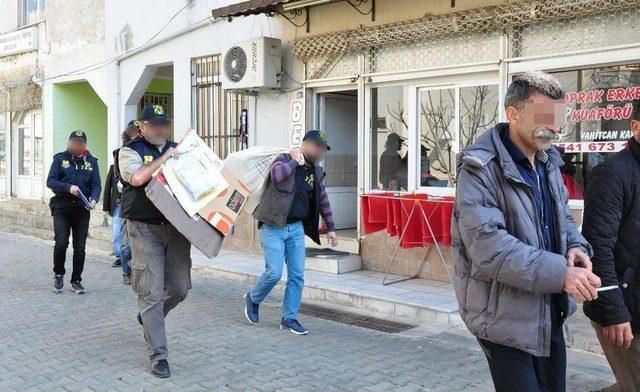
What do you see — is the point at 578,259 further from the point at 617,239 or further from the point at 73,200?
the point at 73,200

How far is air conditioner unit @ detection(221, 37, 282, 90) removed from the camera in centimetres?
980

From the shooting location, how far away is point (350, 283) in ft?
26.6

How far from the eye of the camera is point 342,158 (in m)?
10.5

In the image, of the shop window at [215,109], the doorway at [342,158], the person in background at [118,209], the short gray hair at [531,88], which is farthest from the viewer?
the shop window at [215,109]

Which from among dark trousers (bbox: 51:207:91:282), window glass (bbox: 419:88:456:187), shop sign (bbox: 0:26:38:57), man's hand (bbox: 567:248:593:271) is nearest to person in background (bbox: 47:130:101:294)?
dark trousers (bbox: 51:207:91:282)

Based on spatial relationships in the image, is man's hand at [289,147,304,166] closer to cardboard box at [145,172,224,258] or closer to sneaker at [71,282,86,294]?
cardboard box at [145,172,224,258]

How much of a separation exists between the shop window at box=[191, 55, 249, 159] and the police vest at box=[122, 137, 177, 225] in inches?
218

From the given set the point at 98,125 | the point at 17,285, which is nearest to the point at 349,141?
the point at 17,285

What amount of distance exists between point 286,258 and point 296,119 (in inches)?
156

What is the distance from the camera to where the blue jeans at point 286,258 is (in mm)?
6230

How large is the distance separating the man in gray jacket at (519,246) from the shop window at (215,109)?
27.2 feet

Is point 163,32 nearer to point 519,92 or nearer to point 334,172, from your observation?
point 334,172

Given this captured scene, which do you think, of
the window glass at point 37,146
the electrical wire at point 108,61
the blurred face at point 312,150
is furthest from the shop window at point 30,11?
the blurred face at point 312,150

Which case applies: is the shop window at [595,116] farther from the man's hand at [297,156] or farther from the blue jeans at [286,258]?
the blue jeans at [286,258]
